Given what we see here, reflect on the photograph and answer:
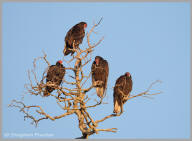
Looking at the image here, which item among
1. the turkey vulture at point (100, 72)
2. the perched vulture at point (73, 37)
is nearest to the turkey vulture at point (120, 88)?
the turkey vulture at point (100, 72)

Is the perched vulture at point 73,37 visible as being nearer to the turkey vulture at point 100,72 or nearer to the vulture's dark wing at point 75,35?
the vulture's dark wing at point 75,35

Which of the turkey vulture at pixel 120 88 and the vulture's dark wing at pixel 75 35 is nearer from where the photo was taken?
the turkey vulture at pixel 120 88

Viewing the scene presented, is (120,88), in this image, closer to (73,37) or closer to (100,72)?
(100,72)

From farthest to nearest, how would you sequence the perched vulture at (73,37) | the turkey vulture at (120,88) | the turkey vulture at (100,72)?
1. the perched vulture at (73,37)
2. the turkey vulture at (100,72)
3. the turkey vulture at (120,88)

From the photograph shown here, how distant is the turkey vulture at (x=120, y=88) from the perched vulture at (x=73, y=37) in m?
1.60

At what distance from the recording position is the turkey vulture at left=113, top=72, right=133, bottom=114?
7438mm

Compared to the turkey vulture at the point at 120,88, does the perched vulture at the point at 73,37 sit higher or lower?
higher

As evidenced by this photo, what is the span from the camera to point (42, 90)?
6.12 metres

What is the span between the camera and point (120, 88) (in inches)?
300

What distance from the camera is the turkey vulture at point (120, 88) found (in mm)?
7438

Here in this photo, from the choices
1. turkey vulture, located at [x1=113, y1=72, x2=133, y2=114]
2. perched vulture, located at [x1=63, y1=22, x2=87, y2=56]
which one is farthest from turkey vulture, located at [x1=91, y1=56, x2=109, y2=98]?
perched vulture, located at [x1=63, y1=22, x2=87, y2=56]

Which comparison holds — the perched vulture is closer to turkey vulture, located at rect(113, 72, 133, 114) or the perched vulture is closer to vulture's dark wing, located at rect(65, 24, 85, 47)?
vulture's dark wing, located at rect(65, 24, 85, 47)

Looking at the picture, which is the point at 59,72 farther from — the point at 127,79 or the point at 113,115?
the point at 113,115

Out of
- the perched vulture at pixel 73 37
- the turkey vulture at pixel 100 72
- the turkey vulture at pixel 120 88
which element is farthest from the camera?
the perched vulture at pixel 73 37
